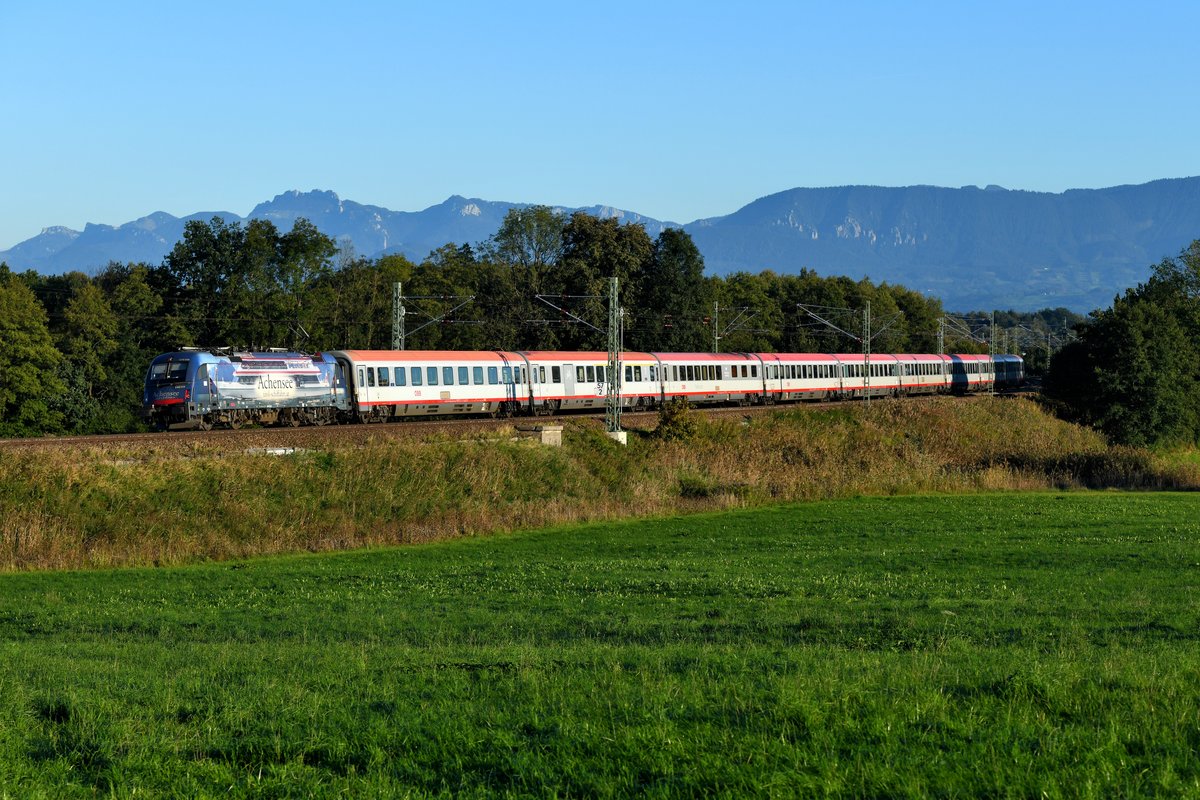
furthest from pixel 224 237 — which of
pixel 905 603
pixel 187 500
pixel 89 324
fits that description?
pixel 905 603

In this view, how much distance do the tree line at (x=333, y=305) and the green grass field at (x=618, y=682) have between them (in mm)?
48115

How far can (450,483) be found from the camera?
1542 inches

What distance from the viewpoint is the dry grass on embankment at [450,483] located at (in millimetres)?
29953

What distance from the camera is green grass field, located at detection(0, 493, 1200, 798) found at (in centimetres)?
874

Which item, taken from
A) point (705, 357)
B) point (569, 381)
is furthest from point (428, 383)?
point (705, 357)

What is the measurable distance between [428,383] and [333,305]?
1493 inches

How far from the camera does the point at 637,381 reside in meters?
61.3

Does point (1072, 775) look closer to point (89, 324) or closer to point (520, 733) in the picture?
point (520, 733)

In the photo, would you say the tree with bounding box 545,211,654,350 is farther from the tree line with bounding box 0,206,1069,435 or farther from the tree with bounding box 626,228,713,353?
the tree with bounding box 626,228,713,353

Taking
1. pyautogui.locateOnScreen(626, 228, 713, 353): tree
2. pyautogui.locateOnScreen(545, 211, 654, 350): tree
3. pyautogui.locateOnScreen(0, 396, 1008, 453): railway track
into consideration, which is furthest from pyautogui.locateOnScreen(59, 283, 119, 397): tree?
pyautogui.locateOnScreen(626, 228, 713, 353): tree

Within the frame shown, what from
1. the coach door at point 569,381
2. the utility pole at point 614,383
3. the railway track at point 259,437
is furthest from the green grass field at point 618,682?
the coach door at point 569,381

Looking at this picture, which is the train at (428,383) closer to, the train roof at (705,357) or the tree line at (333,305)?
the train roof at (705,357)

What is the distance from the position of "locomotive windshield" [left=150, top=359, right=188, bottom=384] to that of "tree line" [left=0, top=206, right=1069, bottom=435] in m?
Result: 23.4

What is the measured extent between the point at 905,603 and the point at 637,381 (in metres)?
43.2
